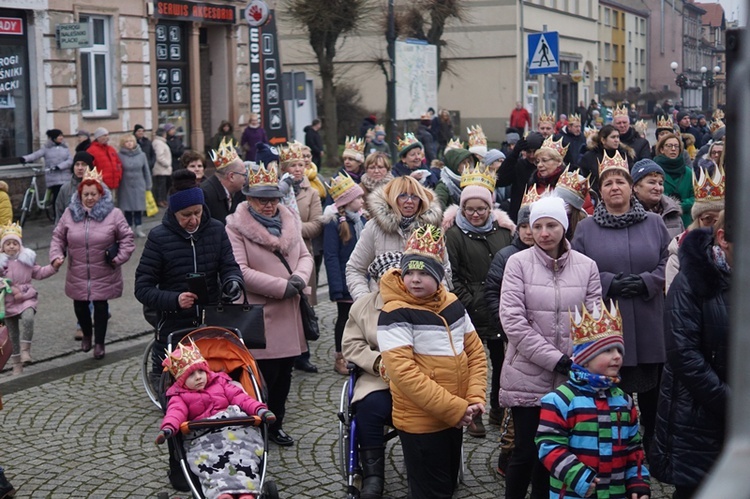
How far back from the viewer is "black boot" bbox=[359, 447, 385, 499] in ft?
18.8

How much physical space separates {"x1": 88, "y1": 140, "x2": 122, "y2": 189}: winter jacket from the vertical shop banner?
2.72 metres

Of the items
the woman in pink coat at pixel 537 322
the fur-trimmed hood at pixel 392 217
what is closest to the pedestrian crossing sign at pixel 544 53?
the fur-trimmed hood at pixel 392 217

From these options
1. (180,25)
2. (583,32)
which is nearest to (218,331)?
(180,25)

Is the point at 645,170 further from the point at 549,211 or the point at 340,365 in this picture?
the point at 340,365

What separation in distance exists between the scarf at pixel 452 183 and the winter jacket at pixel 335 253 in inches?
45.5

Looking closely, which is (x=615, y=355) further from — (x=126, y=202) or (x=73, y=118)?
(x=73, y=118)

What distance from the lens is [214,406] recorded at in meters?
5.57

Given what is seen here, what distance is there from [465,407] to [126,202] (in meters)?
13.9

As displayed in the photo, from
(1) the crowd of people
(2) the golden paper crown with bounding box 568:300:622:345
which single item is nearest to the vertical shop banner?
(1) the crowd of people

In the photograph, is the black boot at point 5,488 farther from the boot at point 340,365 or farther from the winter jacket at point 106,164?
the winter jacket at point 106,164

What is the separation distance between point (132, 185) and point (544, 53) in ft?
24.0

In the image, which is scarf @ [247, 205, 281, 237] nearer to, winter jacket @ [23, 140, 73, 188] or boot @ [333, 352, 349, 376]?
boot @ [333, 352, 349, 376]

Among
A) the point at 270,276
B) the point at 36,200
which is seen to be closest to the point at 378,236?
the point at 270,276

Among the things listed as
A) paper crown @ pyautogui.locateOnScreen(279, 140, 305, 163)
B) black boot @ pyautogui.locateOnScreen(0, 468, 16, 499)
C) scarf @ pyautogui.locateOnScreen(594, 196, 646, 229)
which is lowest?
black boot @ pyautogui.locateOnScreen(0, 468, 16, 499)
